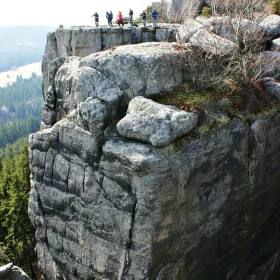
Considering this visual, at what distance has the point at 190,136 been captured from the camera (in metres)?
12.8

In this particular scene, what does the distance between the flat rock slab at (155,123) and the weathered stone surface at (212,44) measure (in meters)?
5.44

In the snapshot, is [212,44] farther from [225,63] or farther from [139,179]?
[139,179]

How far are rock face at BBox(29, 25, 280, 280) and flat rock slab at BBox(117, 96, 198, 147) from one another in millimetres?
40

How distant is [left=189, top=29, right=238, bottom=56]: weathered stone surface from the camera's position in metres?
16.8

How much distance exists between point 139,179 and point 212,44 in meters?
8.97

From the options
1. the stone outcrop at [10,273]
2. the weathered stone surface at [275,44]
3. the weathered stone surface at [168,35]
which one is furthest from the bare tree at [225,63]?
the stone outcrop at [10,273]

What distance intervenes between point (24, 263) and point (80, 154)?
1732 cm

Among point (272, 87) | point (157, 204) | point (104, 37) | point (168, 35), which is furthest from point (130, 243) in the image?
point (104, 37)

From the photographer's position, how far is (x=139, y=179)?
11.9 metres

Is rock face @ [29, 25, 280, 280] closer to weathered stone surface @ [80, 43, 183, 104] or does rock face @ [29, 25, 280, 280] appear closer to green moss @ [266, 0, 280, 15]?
weathered stone surface @ [80, 43, 183, 104]

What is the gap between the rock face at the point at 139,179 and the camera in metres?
12.3

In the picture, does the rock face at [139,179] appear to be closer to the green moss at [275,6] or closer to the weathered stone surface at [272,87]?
the weathered stone surface at [272,87]

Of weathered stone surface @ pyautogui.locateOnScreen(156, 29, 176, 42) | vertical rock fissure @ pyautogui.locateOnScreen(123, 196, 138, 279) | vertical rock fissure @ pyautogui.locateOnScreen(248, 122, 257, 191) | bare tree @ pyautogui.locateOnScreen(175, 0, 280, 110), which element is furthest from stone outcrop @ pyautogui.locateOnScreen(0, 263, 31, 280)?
weathered stone surface @ pyautogui.locateOnScreen(156, 29, 176, 42)

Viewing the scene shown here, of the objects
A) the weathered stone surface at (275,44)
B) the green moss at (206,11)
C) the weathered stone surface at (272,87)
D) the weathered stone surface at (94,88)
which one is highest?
the green moss at (206,11)
